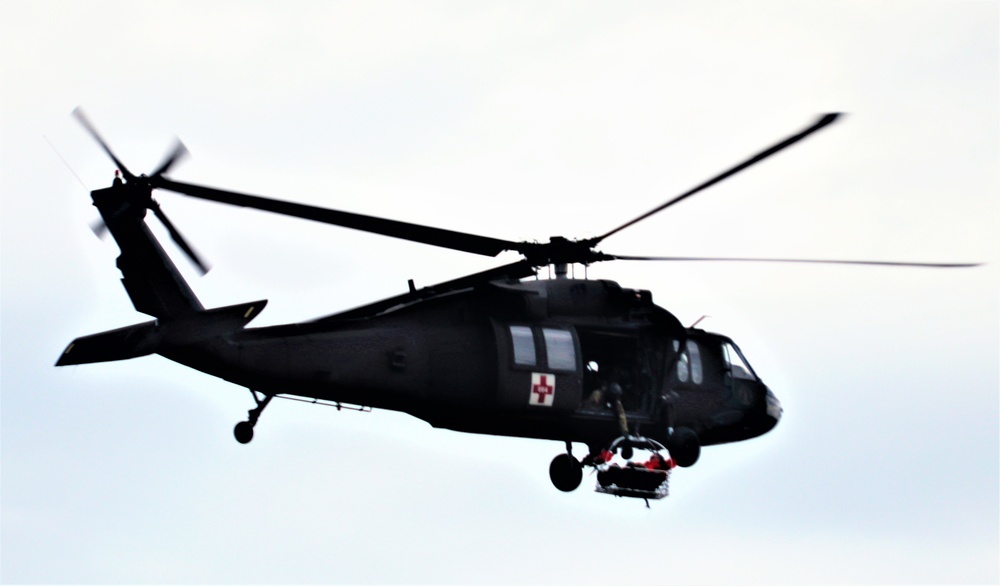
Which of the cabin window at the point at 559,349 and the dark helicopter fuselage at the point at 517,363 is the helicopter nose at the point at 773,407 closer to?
the dark helicopter fuselage at the point at 517,363

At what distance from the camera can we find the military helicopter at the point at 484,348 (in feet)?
88.1

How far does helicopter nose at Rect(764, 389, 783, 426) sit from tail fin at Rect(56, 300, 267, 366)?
11.5 m

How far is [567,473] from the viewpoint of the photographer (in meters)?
30.6

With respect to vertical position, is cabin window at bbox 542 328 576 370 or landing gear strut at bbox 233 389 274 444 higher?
cabin window at bbox 542 328 576 370

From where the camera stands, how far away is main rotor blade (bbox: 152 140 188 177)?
2717 centimetres

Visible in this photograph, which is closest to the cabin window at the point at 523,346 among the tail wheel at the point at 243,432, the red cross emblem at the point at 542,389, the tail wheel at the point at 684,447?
the red cross emblem at the point at 542,389

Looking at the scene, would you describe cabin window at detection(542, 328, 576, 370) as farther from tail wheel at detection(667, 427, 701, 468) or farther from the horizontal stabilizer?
the horizontal stabilizer

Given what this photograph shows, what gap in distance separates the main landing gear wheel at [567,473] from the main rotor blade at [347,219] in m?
4.52

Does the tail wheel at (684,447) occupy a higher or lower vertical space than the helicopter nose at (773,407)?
lower

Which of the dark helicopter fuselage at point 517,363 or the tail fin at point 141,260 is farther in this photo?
the dark helicopter fuselage at point 517,363

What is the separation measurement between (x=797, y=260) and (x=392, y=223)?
7.16 meters

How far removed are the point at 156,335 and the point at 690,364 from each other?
35.2 ft

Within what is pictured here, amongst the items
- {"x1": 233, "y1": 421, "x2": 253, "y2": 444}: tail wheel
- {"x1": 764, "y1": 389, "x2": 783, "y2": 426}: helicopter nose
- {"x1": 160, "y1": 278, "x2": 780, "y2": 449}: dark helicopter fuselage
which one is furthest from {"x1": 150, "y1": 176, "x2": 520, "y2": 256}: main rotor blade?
{"x1": 764, "y1": 389, "x2": 783, "y2": 426}: helicopter nose

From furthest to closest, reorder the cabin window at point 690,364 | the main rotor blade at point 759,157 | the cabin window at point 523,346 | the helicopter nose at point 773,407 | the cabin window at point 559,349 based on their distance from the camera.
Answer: the helicopter nose at point 773,407 → the cabin window at point 690,364 → the cabin window at point 559,349 → the cabin window at point 523,346 → the main rotor blade at point 759,157
